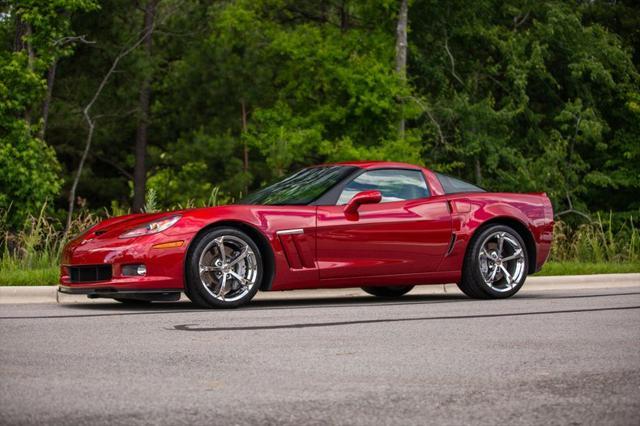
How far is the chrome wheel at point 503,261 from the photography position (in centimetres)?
1152

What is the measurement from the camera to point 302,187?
10945 millimetres

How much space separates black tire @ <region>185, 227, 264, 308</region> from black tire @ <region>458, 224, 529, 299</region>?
236 centimetres

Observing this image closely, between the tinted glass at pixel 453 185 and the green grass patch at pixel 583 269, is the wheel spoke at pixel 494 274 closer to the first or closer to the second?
the tinted glass at pixel 453 185

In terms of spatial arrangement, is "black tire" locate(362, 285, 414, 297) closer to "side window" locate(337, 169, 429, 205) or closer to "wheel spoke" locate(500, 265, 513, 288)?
"wheel spoke" locate(500, 265, 513, 288)

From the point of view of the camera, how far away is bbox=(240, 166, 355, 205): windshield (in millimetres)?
10688

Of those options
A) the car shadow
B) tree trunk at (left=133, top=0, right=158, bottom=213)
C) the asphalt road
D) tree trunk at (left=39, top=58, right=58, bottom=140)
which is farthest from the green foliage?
the asphalt road

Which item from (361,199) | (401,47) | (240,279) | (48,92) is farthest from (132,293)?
(401,47)

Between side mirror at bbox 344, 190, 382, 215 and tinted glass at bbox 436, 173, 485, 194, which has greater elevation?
tinted glass at bbox 436, 173, 485, 194

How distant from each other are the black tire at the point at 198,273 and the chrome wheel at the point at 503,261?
104 inches

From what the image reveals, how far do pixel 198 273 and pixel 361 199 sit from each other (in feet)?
5.64

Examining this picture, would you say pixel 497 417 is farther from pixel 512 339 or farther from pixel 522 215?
pixel 522 215

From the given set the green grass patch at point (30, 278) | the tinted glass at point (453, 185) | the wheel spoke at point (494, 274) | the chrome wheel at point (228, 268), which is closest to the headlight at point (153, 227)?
the chrome wheel at point (228, 268)

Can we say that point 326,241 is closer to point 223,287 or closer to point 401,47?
point 223,287

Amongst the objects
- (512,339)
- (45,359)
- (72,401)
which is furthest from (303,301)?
(72,401)
